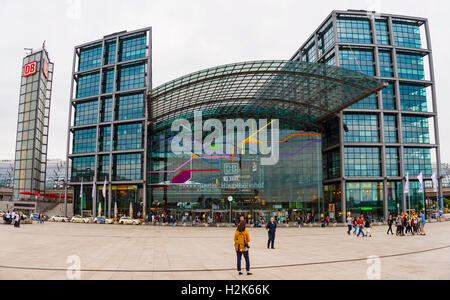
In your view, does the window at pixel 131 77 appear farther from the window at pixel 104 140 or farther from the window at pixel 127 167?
the window at pixel 127 167

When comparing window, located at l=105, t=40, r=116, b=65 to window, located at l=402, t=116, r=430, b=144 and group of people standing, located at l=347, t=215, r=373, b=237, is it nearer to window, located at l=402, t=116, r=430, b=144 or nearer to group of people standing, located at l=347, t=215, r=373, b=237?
window, located at l=402, t=116, r=430, b=144

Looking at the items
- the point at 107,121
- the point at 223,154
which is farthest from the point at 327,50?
the point at 107,121

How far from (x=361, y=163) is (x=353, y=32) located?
79.6 ft

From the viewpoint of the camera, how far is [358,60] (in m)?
62.4

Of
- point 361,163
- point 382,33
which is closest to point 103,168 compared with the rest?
point 361,163

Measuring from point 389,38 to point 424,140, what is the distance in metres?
19.8

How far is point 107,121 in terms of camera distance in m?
67.2

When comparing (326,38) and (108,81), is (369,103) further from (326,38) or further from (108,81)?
(108,81)

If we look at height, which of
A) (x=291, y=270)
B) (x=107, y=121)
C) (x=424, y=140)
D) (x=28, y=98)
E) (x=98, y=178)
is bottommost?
(x=291, y=270)

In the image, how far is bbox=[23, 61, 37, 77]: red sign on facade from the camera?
93.0 m

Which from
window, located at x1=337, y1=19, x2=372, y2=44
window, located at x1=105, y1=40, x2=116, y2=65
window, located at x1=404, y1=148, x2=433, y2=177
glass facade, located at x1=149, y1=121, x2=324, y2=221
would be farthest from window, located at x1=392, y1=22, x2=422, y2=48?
window, located at x1=105, y1=40, x2=116, y2=65

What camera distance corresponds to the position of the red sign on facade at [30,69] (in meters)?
93.0
